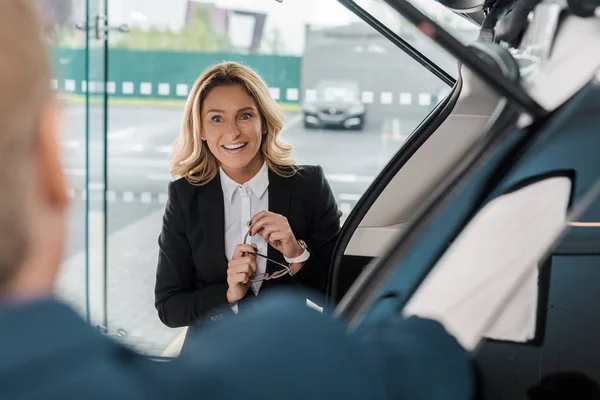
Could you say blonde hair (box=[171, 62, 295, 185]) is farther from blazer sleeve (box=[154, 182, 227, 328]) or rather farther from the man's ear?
the man's ear

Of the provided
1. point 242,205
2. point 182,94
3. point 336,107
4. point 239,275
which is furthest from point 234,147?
point 336,107

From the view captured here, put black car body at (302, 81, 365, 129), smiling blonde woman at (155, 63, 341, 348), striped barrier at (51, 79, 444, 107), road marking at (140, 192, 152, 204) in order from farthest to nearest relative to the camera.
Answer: black car body at (302, 81, 365, 129), road marking at (140, 192, 152, 204), striped barrier at (51, 79, 444, 107), smiling blonde woman at (155, 63, 341, 348)

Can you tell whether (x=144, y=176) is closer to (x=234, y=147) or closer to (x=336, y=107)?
(x=336, y=107)

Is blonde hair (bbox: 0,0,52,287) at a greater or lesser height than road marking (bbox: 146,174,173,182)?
greater

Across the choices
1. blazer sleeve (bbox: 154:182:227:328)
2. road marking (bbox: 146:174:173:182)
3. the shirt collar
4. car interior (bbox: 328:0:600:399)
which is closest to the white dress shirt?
the shirt collar

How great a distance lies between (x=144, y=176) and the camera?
7.29 meters

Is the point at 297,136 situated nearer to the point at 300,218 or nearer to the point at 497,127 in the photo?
the point at 300,218

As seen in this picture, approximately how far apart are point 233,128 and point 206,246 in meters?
0.36

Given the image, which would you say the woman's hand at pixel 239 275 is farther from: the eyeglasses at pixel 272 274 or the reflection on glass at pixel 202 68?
the reflection on glass at pixel 202 68

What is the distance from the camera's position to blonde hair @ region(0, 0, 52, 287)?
39 centimetres

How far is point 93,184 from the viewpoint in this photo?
3641 mm

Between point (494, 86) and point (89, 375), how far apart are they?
567 mm

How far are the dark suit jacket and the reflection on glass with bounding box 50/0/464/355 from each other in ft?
10.2

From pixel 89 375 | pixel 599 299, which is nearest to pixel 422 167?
pixel 599 299
